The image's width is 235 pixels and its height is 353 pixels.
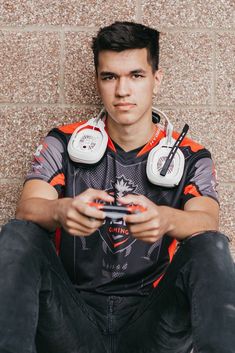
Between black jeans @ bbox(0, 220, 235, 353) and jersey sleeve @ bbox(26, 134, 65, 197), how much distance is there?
0.30 metres

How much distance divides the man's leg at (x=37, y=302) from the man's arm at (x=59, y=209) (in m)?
0.05

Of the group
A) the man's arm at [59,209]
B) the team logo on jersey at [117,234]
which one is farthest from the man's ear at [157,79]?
the man's arm at [59,209]

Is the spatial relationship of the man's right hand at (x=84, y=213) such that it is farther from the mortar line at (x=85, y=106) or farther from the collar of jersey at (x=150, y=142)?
the mortar line at (x=85, y=106)

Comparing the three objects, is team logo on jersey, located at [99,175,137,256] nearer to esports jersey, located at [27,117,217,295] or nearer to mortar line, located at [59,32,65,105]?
esports jersey, located at [27,117,217,295]

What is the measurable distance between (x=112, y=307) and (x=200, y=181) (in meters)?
0.43

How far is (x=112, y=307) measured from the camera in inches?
73.0

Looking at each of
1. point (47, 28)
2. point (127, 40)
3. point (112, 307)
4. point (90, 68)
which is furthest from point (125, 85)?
point (112, 307)

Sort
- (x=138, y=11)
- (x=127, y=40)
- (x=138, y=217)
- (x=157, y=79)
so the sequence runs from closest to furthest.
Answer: (x=138, y=217)
(x=127, y=40)
(x=157, y=79)
(x=138, y=11)

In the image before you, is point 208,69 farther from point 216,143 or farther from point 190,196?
point 190,196

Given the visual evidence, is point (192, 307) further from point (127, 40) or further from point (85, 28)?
point (85, 28)

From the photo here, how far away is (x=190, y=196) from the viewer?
1.89 meters

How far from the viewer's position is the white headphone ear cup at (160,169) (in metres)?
1.89

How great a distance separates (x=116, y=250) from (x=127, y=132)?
1.16 feet

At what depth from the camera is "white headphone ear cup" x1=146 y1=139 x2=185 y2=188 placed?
6.20 ft
